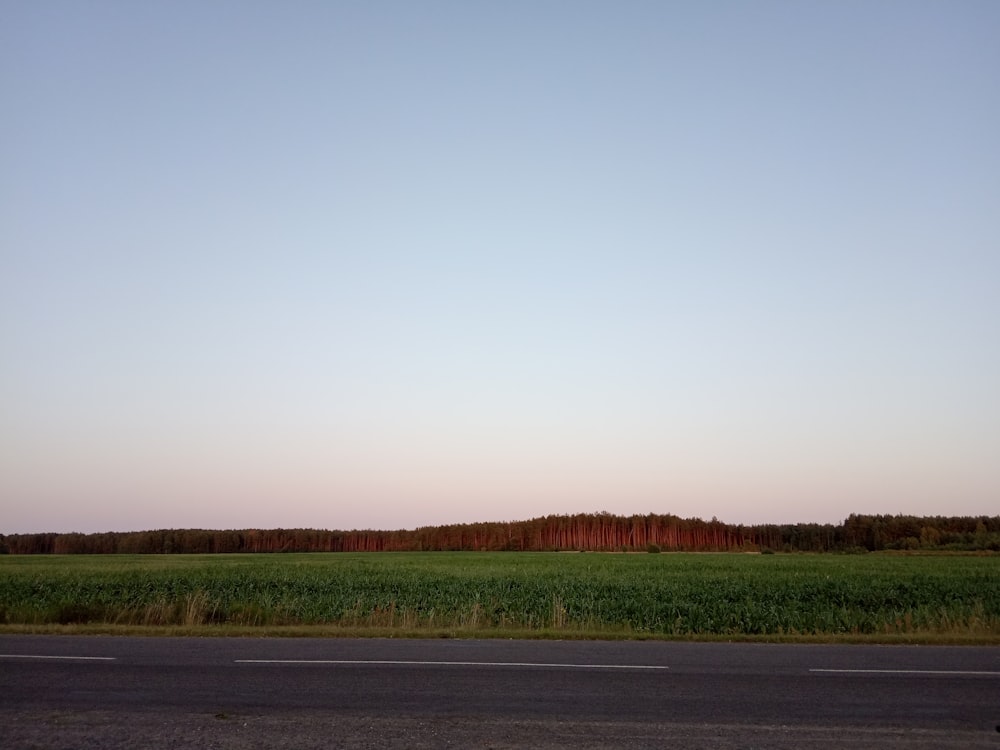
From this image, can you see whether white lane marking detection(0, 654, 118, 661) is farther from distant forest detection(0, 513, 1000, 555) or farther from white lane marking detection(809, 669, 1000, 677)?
distant forest detection(0, 513, 1000, 555)

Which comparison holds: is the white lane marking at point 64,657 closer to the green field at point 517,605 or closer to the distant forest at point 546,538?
the green field at point 517,605

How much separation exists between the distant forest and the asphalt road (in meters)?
104

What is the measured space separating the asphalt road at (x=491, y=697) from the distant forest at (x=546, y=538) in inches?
4108

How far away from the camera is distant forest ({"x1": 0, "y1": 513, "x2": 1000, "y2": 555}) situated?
116m

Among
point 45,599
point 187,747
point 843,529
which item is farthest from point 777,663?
point 843,529

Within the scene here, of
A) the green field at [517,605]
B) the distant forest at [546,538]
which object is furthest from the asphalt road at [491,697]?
the distant forest at [546,538]

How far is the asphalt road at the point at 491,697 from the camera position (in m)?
8.05

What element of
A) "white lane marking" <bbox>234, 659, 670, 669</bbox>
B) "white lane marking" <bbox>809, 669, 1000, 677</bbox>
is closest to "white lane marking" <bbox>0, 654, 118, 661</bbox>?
"white lane marking" <bbox>234, 659, 670, 669</bbox>

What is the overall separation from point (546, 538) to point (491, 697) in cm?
11972

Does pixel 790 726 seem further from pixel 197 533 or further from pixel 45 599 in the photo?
pixel 197 533

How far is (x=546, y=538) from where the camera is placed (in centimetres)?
12738

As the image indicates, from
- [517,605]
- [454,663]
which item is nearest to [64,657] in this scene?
[454,663]

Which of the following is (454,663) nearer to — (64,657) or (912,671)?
(64,657)

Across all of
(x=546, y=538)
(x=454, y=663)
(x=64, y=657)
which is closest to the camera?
(x=454, y=663)
